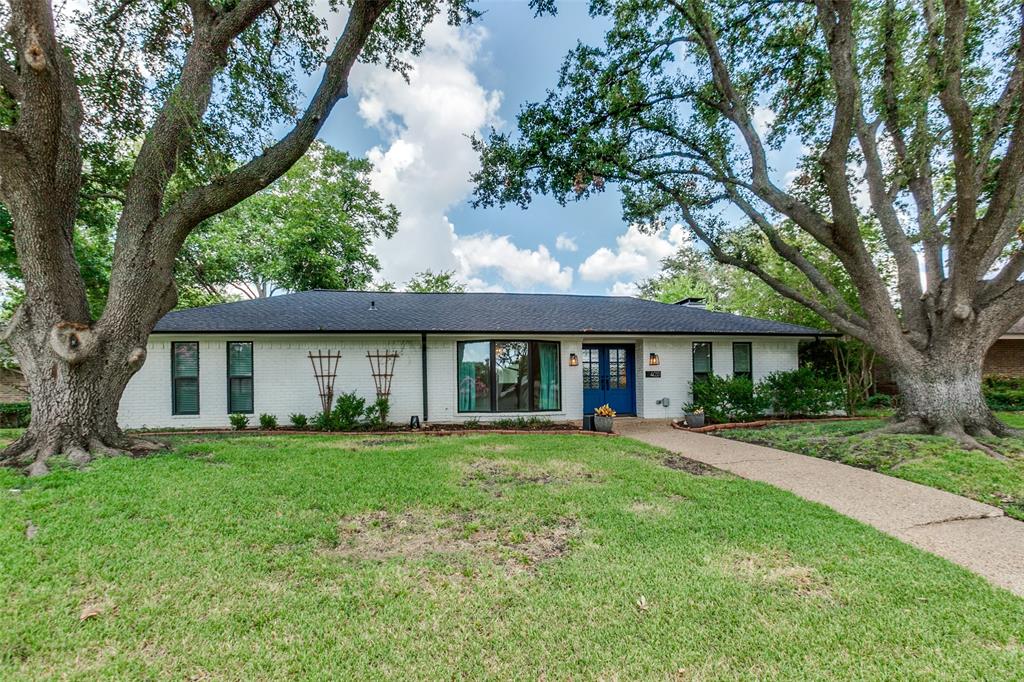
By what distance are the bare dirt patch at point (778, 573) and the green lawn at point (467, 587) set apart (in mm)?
15

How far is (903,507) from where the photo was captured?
172 inches

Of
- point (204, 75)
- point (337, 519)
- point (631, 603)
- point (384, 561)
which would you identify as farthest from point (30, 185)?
point (631, 603)

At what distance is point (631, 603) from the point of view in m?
2.65

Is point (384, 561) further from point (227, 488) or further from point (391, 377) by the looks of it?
point (391, 377)

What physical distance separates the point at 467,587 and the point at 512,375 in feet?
25.3

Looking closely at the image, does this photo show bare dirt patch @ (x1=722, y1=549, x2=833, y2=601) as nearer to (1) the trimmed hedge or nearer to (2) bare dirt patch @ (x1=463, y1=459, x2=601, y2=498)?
(2) bare dirt patch @ (x1=463, y1=459, x2=601, y2=498)

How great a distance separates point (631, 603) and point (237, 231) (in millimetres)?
21345

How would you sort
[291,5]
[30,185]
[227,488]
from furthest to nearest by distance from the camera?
[291,5], [30,185], [227,488]

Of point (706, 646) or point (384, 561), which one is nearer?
point (706, 646)

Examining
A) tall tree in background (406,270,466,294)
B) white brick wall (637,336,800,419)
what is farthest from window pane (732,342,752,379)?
tall tree in background (406,270,466,294)

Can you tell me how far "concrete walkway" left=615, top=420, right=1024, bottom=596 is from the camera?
3.32 metres

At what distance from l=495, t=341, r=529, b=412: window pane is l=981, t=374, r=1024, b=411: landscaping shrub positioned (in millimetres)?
12732

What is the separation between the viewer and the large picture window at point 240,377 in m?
9.61

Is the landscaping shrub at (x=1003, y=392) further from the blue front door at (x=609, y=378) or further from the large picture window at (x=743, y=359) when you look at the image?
the blue front door at (x=609, y=378)
